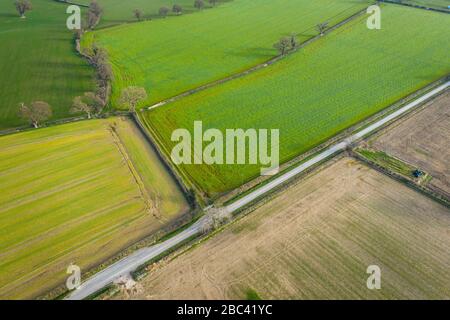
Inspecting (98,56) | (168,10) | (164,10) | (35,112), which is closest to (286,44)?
(98,56)

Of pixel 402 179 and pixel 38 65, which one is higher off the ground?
pixel 38 65

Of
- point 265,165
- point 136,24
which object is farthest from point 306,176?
point 136,24

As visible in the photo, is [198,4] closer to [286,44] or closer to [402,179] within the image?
[286,44]

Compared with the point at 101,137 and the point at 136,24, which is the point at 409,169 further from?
the point at 136,24

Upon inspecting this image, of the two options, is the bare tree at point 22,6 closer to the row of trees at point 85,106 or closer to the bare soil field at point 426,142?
the row of trees at point 85,106

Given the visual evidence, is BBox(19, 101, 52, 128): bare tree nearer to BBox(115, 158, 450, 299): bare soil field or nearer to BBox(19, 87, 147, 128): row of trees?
BBox(19, 87, 147, 128): row of trees

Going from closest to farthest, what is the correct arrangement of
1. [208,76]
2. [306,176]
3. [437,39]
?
[306,176]
[208,76]
[437,39]
